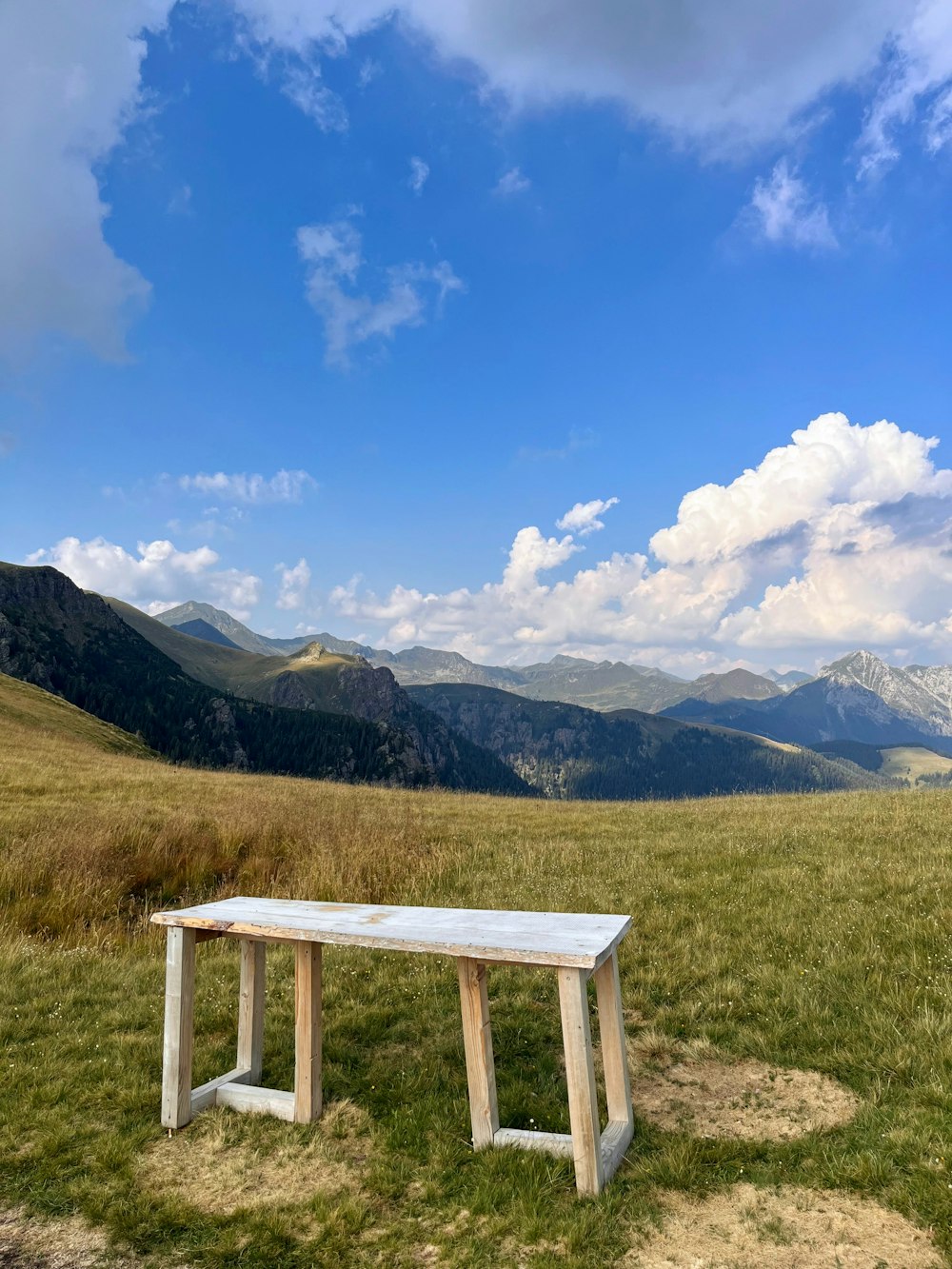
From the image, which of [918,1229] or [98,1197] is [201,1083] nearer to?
[98,1197]

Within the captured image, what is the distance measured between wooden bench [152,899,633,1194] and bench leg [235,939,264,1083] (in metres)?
0.01

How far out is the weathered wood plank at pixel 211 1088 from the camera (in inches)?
226

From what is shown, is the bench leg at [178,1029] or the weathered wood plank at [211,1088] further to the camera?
the weathered wood plank at [211,1088]

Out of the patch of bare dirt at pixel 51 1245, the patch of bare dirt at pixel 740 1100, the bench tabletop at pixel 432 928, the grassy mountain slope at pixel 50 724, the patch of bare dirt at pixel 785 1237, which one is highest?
the grassy mountain slope at pixel 50 724

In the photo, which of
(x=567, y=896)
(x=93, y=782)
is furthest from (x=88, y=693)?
(x=567, y=896)

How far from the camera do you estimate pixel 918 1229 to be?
4027 mm

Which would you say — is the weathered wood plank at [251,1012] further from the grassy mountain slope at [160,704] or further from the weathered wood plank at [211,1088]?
the grassy mountain slope at [160,704]

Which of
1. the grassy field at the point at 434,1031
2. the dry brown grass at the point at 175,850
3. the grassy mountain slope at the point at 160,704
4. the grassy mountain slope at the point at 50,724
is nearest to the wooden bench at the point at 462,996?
the grassy field at the point at 434,1031

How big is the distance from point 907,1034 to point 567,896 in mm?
5464

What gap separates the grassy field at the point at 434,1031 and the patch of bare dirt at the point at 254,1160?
0.02 meters

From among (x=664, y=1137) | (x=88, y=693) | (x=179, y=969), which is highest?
(x=88, y=693)

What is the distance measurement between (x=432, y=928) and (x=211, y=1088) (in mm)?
2514

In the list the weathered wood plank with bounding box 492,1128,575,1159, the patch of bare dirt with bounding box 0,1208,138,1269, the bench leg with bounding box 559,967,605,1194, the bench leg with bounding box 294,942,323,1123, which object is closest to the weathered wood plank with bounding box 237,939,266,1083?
the bench leg with bounding box 294,942,323,1123

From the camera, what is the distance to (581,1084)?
464cm
